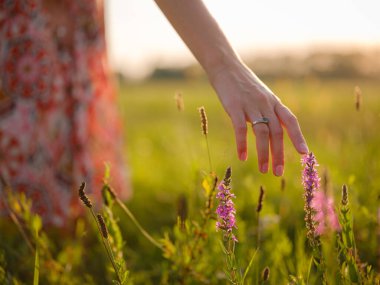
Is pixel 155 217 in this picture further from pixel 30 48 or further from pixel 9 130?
pixel 30 48

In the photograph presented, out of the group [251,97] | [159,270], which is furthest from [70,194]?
[251,97]

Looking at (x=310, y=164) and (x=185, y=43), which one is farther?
(x=185, y=43)

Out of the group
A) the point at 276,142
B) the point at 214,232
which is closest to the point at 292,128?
the point at 276,142

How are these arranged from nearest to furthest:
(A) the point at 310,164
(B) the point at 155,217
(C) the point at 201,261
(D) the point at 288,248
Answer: (A) the point at 310,164, (C) the point at 201,261, (D) the point at 288,248, (B) the point at 155,217

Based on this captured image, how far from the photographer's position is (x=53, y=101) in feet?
8.36

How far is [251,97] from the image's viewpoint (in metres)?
1.31

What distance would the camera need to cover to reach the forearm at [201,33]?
1.44m

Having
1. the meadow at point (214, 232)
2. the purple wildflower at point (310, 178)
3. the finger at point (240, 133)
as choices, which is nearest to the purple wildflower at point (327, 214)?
the meadow at point (214, 232)

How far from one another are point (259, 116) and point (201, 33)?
36 centimetres

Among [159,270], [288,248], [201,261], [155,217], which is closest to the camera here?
[201,261]

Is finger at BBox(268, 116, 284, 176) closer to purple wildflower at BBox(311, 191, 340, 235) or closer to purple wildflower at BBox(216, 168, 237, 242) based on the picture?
purple wildflower at BBox(216, 168, 237, 242)

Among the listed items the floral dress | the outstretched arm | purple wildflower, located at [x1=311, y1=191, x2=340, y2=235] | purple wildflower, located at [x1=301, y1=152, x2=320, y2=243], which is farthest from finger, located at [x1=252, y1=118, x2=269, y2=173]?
the floral dress

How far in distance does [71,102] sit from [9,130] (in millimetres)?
402

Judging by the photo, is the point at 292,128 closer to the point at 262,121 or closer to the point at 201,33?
the point at 262,121
